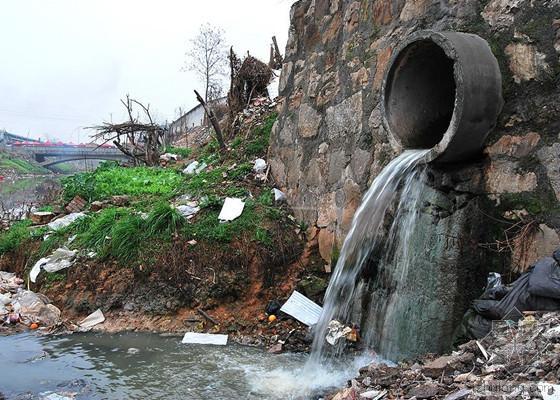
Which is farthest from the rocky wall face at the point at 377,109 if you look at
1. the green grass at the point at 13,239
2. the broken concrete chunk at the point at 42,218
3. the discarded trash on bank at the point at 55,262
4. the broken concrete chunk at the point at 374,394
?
the broken concrete chunk at the point at 42,218

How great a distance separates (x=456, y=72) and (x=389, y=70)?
87 centimetres

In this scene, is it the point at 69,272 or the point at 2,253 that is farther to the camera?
the point at 2,253

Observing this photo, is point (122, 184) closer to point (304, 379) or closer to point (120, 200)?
point (120, 200)

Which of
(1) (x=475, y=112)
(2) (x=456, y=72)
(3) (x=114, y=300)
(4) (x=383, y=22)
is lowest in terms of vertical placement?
(3) (x=114, y=300)

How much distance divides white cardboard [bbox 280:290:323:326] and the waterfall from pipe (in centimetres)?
40

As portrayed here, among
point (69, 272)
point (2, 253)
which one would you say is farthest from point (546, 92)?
point (2, 253)

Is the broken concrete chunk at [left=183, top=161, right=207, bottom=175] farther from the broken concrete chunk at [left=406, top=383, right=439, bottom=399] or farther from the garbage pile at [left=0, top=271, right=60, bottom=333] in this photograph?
the broken concrete chunk at [left=406, top=383, right=439, bottom=399]

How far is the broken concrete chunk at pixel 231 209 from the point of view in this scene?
20.2 feet

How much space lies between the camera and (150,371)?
412cm

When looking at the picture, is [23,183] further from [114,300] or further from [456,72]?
[456,72]

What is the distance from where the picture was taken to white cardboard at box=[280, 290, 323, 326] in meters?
5.11

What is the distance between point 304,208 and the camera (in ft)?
20.3

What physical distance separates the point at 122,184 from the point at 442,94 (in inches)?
252

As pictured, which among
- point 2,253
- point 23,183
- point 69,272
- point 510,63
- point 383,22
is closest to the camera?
point 510,63
